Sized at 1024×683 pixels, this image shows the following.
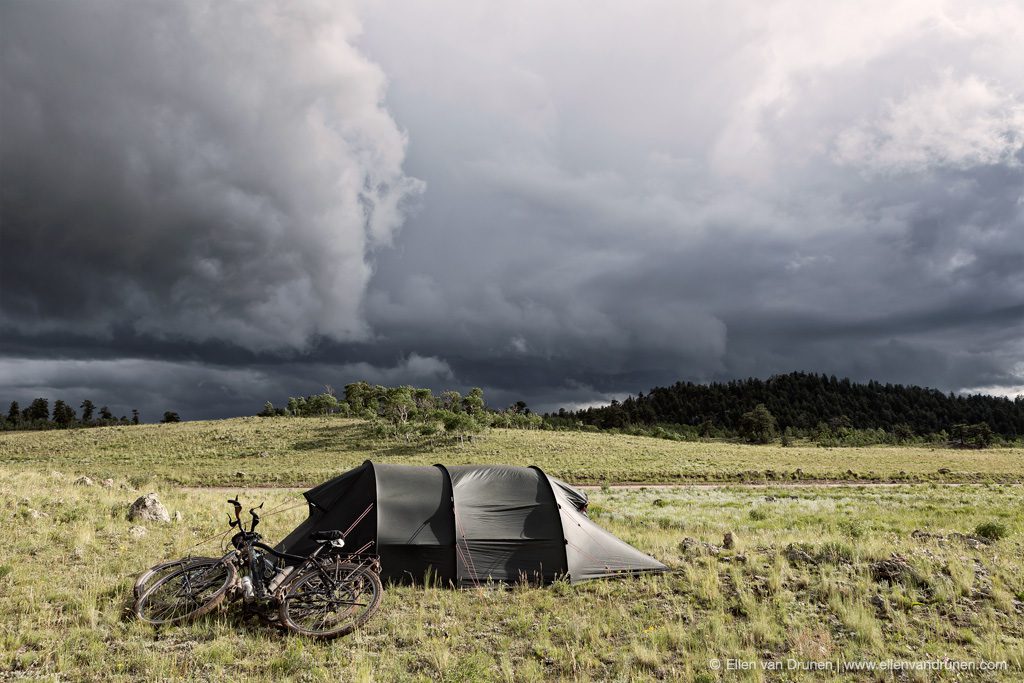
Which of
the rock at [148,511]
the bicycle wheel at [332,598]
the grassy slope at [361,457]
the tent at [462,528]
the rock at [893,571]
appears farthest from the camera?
the grassy slope at [361,457]

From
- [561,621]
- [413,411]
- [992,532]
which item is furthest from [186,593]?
[413,411]

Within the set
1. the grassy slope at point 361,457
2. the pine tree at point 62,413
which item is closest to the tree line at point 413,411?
the grassy slope at point 361,457

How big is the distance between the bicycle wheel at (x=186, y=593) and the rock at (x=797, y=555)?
12193 millimetres

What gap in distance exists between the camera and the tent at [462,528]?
12266 mm

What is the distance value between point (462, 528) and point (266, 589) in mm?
4348

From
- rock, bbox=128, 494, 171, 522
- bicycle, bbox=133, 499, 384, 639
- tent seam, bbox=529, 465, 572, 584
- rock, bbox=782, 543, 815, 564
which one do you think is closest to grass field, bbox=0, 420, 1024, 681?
rock, bbox=782, 543, 815, 564

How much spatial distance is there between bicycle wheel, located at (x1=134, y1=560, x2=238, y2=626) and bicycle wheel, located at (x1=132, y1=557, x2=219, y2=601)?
64 mm

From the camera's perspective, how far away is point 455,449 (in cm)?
8169

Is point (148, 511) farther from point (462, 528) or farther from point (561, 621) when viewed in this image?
point (561, 621)

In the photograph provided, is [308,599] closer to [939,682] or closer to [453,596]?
[453,596]

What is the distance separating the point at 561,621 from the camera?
1019 centimetres

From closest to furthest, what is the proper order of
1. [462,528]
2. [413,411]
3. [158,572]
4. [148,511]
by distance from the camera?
[158,572], [462,528], [148,511], [413,411]

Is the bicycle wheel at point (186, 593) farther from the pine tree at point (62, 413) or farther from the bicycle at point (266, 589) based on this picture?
the pine tree at point (62, 413)

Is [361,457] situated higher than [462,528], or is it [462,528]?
[462,528]
